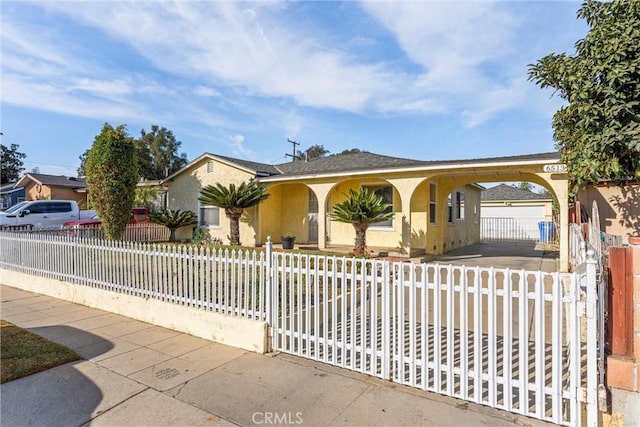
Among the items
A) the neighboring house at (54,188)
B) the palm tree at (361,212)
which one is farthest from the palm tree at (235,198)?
the neighboring house at (54,188)

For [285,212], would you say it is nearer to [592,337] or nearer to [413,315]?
[413,315]

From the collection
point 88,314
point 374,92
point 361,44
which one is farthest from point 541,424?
point 374,92

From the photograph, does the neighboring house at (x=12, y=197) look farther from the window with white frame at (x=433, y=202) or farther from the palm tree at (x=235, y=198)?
the window with white frame at (x=433, y=202)

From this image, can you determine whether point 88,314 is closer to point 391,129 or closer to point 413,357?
point 413,357

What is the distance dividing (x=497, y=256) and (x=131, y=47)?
14.7 meters

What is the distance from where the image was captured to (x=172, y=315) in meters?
5.73

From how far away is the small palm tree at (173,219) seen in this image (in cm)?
1688

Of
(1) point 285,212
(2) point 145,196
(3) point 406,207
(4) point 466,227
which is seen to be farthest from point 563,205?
(2) point 145,196

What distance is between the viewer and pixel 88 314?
21.7 ft

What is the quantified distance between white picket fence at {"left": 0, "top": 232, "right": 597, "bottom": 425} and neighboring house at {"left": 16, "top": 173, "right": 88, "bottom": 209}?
2910 cm

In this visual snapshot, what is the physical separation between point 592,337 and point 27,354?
253 inches

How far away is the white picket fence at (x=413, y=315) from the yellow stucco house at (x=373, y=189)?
549cm

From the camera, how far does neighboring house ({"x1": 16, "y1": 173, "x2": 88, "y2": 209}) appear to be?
30.4 m

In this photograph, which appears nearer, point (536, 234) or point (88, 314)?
point (88, 314)
